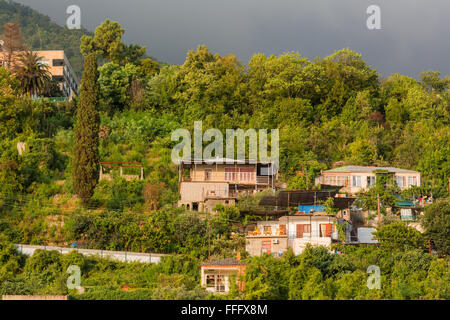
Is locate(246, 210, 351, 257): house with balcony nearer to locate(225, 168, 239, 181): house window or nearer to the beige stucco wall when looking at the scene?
locate(225, 168, 239, 181): house window

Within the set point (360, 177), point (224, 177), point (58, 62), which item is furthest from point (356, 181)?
point (58, 62)

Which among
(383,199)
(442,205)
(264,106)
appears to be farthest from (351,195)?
(264,106)

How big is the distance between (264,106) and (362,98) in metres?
7.00

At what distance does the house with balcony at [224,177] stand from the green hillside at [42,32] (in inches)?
2054

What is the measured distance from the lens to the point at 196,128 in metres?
46.4

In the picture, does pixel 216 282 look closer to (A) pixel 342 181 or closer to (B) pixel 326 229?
(B) pixel 326 229

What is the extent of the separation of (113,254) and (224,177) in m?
9.70

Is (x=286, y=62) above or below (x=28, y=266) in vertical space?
above

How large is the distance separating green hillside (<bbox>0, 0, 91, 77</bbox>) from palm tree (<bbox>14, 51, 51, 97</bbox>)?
130 ft

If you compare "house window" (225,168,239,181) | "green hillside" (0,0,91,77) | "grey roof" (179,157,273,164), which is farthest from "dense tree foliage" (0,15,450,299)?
"green hillside" (0,0,91,77)

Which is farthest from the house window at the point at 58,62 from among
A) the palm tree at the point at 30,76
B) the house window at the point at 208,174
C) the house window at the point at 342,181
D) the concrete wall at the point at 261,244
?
the concrete wall at the point at 261,244
